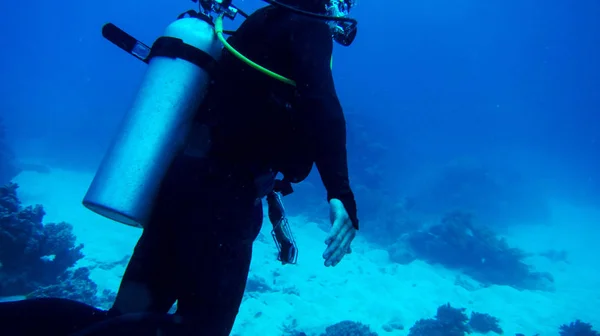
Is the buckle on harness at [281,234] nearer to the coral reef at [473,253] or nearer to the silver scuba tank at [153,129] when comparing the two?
the silver scuba tank at [153,129]

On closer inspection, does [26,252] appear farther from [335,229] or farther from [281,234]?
[335,229]

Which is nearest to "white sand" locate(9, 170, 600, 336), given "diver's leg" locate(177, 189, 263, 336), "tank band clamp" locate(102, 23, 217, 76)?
"diver's leg" locate(177, 189, 263, 336)

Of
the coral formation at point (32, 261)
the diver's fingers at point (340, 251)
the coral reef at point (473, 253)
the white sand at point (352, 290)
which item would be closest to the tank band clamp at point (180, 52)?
the diver's fingers at point (340, 251)

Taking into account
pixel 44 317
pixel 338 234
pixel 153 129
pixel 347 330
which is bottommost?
pixel 347 330

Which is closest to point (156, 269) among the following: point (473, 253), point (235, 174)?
point (235, 174)

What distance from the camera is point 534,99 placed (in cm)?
12169

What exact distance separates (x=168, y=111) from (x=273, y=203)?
908 mm

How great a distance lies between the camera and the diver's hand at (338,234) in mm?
1402

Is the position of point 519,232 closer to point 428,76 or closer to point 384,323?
point 384,323

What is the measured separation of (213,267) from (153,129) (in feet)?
3.20

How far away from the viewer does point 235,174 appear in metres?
1.78

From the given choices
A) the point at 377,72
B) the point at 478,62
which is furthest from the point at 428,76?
the point at 478,62

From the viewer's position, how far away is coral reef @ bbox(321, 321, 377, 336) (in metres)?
7.63

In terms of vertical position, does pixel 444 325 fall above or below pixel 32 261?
above
